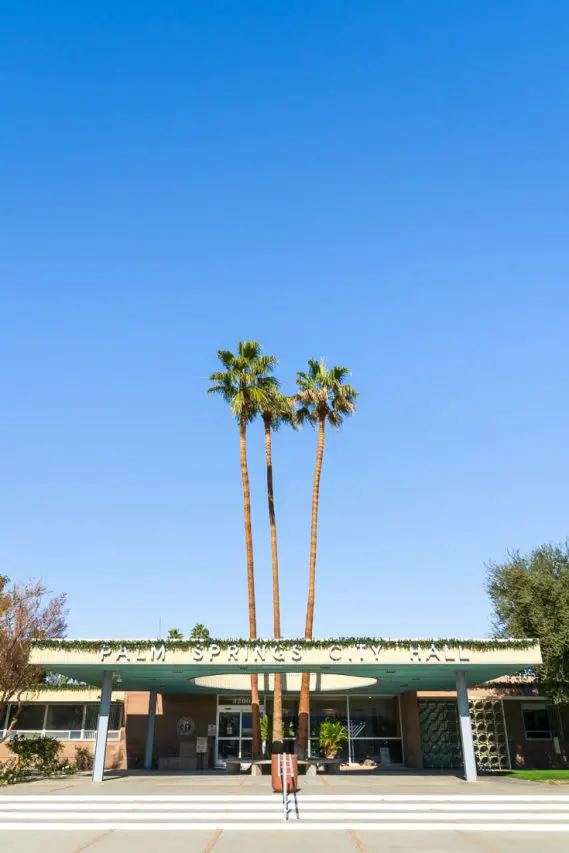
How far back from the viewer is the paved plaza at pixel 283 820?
40.0ft

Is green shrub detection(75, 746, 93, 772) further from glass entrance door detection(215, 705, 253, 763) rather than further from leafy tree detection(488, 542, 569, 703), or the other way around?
leafy tree detection(488, 542, 569, 703)

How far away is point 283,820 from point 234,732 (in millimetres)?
17931

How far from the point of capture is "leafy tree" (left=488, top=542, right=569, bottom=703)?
26.5 metres

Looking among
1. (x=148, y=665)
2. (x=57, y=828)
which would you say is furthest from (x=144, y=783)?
(x=57, y=828)

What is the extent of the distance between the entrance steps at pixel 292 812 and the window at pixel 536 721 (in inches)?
577

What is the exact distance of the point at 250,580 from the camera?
97.7ft

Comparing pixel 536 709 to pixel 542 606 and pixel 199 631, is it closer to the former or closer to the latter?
pixel 542 606

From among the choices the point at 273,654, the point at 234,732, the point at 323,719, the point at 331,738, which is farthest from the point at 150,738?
the point at 273,654

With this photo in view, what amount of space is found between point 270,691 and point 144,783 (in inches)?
396

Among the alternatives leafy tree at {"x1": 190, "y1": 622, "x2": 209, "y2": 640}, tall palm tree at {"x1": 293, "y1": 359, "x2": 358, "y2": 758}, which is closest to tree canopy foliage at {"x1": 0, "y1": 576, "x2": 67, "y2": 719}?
tall palm tree at {"x1": 293, "y1": 359, "x2": 358, "y2": 758}

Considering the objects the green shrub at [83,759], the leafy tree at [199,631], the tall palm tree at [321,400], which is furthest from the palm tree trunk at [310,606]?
the leafy tree at [199,631]

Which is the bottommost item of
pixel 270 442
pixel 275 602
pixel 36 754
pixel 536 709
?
pixel 36 754

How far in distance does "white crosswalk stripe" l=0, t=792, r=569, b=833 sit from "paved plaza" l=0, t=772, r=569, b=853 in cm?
2

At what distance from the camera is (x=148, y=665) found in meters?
21.9
